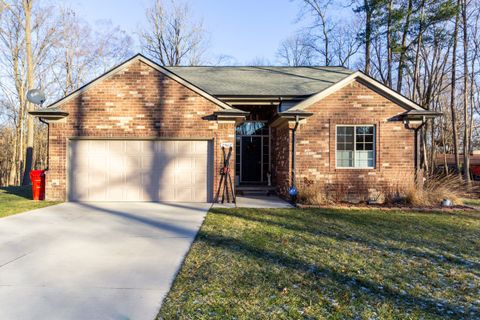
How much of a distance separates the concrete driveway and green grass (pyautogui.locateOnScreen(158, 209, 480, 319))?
0.33 m

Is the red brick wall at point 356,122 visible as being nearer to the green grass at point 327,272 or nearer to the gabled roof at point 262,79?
the gabled roof at point 262,79

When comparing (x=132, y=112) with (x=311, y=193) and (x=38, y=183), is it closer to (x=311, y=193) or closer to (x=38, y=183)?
(x=38, y=183)

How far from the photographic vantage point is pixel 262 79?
1317 centimetres

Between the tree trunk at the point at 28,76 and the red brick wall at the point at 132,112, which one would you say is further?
Result: the tree trunk at the point at 28,76

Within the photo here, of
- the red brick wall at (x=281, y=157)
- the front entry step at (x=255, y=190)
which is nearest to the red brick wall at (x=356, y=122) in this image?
the red brick wall at (x=281, y=157)

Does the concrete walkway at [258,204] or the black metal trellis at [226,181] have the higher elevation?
the black metal trellis at [226,181]

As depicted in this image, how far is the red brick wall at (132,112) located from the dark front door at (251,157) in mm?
3788

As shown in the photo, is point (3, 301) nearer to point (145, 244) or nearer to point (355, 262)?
point (145, 244)

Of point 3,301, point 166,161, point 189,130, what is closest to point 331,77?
point 189,130

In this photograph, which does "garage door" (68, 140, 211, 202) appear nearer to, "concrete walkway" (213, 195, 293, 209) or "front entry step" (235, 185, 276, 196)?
"concrete walkway" (213, 195, 293, 209)

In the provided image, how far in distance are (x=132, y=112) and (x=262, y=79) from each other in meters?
6.05

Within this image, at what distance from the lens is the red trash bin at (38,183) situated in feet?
32.2

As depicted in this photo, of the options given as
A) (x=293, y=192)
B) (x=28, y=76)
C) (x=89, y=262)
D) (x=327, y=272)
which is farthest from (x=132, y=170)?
(x=28, y=76)

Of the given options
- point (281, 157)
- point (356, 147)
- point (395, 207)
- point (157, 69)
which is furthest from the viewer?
point (281, 157)
